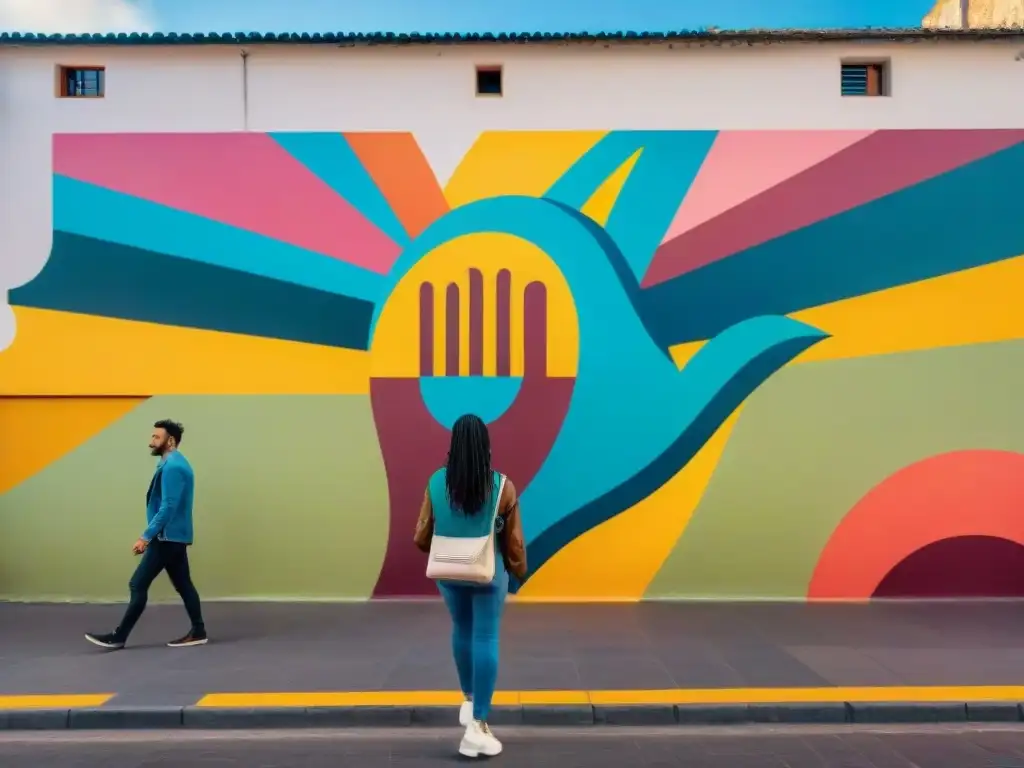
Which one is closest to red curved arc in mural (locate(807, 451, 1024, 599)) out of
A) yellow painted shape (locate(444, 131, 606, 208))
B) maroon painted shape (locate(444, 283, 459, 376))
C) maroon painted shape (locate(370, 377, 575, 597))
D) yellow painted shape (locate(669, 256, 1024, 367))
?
yellow painted shape (locate(669, 256, 1024, 367))

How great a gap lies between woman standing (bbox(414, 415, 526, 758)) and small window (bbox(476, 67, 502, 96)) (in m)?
4.88

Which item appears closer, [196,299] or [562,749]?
[562,749]

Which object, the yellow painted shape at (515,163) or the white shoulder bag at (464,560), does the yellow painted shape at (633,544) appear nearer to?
the yellow painted shape at (515,163)

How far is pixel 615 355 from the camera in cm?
816

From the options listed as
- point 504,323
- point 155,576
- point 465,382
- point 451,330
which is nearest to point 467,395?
point 465,382

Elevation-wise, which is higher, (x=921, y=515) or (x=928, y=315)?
(x=928, y=315)

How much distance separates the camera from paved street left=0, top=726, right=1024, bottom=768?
4605 mm

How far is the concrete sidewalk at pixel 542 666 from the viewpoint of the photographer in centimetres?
521

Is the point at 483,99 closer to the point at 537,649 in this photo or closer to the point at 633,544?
the point at 633,544

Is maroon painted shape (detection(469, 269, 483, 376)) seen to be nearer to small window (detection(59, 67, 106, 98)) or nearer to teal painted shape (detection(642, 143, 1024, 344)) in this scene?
teal painted shape (detection(642, 143, 1024, 344))

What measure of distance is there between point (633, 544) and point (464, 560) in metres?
3.91

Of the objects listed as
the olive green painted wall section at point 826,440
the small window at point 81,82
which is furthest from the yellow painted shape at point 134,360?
the olive green painted wall section at point 826,440

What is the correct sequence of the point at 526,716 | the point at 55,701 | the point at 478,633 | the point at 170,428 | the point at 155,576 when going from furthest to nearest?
the point at 170,428 → the point at 155,576 → the point at 55,701 → the point at 526,716 → the point at 478,633

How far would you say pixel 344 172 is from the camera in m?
8.27
